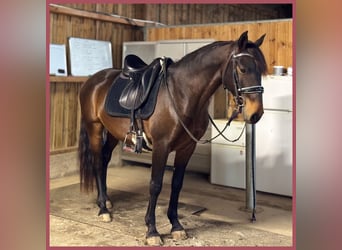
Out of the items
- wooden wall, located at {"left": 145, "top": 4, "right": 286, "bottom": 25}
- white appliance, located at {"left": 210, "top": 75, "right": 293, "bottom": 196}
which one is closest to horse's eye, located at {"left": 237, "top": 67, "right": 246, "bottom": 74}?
white appliance, located at {"left": 210, "top": 75, "right": 293, "bottom": 196}

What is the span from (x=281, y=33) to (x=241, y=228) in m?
2.36

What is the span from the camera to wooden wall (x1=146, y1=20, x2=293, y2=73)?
4156mm

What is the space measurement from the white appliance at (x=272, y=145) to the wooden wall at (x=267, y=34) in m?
0.45

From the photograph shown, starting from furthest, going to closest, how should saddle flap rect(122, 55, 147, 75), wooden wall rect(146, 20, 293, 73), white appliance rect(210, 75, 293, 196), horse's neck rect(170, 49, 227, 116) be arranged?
wooden wall rect(146, 20, 293, 73), white appliance rect(210, 75, 293, 196), saddle flap rect(122, 55, 147, 75), horse's neck rect(170, 49, 227, 116)

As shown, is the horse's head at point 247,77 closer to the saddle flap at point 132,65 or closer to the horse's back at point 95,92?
the saddle flap at point 132,65

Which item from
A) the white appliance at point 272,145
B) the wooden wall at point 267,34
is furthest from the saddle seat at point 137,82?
the wooden wall at point 267,34

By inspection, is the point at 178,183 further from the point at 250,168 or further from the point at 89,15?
the point at 89,15

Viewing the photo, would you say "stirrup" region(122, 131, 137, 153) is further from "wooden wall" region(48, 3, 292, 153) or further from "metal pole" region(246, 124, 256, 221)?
"wooden wall" region(48, 3, 292, 153)

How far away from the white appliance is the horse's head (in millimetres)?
1712

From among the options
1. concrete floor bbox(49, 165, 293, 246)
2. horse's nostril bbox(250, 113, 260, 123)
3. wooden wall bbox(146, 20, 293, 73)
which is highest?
wooden wall bbox(146, 20, 293, 73)

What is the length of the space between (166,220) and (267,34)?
2534 millimetres

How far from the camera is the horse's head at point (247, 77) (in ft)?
7.11
